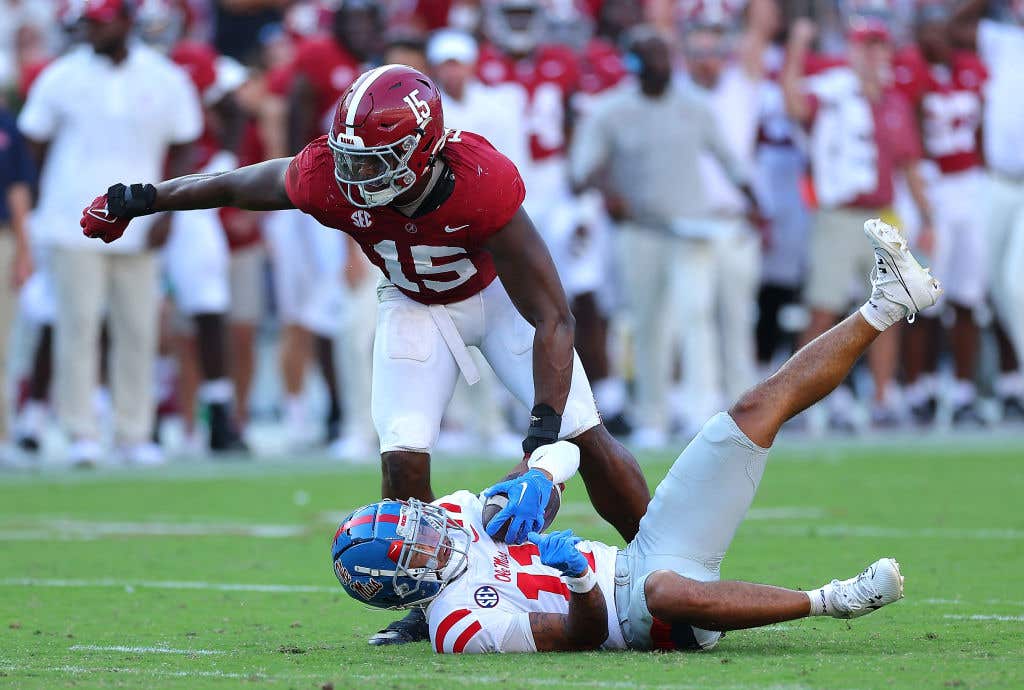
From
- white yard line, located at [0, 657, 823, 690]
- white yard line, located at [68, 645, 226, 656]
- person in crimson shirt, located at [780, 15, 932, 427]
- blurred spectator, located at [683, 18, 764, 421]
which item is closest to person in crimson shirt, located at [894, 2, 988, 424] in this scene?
person in crimson shirt, located at [780, 15, 932, 427]

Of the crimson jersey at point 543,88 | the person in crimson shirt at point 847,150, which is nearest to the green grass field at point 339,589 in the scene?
the person in crimson shirt at point 847,150

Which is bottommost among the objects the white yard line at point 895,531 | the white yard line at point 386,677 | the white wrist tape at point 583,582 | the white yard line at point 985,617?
the white yard line at point 895,531

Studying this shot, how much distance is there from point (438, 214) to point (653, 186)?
21.3 ft

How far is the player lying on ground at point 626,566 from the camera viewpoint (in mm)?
4719

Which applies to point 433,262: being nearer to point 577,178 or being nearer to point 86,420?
point 86,420

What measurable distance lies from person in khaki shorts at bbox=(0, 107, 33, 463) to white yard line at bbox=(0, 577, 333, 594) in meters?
4.30

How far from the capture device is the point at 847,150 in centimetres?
1241

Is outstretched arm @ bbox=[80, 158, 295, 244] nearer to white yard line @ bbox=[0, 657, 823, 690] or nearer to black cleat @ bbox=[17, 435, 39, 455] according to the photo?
white yard line @ bbox=[0, 657, 823, 690]

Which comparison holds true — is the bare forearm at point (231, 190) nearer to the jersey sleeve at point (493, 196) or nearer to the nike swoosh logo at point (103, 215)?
the nike swoosh logo at point (103, 215)

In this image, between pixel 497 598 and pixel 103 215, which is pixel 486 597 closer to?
pixel 497 598

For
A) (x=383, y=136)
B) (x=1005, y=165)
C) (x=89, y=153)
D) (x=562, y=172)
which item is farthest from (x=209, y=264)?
(x=383, y=136)

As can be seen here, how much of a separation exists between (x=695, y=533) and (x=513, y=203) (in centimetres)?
125

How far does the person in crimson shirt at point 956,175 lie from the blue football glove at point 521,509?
8964mm

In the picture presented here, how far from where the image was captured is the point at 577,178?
1188 cm
